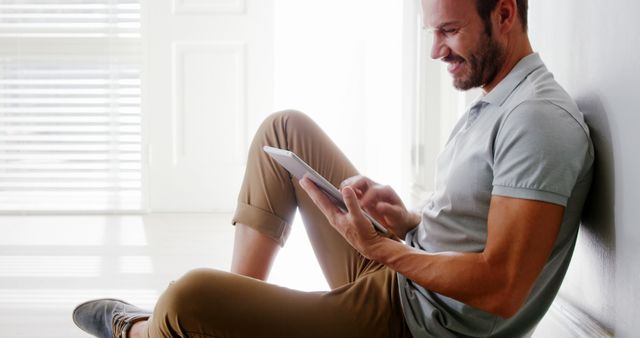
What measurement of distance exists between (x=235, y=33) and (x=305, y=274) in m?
1.89

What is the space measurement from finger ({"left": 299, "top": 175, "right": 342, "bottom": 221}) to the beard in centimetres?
32

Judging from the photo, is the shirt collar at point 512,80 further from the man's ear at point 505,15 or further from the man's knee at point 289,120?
the man's knee at point 289,120

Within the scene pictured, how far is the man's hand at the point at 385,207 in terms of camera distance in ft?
5.36

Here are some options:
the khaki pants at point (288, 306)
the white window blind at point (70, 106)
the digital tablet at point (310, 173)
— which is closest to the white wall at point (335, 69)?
the white window blind at point (70, 106)

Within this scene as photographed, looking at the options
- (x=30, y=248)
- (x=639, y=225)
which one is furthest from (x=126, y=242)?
(x=639, y=225)

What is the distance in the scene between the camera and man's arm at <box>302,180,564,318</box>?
1196 millimetres

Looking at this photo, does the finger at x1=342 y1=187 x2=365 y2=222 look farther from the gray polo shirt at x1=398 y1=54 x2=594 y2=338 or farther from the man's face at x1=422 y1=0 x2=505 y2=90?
the man's face at x1=422 y1=0 x2=505 y2=90

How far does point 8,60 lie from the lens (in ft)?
14.7

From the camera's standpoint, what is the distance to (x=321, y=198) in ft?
4.70

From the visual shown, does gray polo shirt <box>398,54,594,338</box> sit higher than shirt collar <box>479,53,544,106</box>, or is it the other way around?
shirt collar <box>479,53,544,106</box>

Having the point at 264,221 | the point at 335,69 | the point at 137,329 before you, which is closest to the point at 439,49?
the point at 264,221

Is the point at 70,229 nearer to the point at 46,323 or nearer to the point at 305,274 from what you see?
the point at 305,274

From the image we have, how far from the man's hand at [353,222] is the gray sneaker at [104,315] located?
60cm

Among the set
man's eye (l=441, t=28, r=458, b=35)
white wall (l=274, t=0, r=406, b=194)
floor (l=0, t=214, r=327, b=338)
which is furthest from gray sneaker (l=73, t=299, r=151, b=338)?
white wall (l=274, t=0, r=406, b=194)
